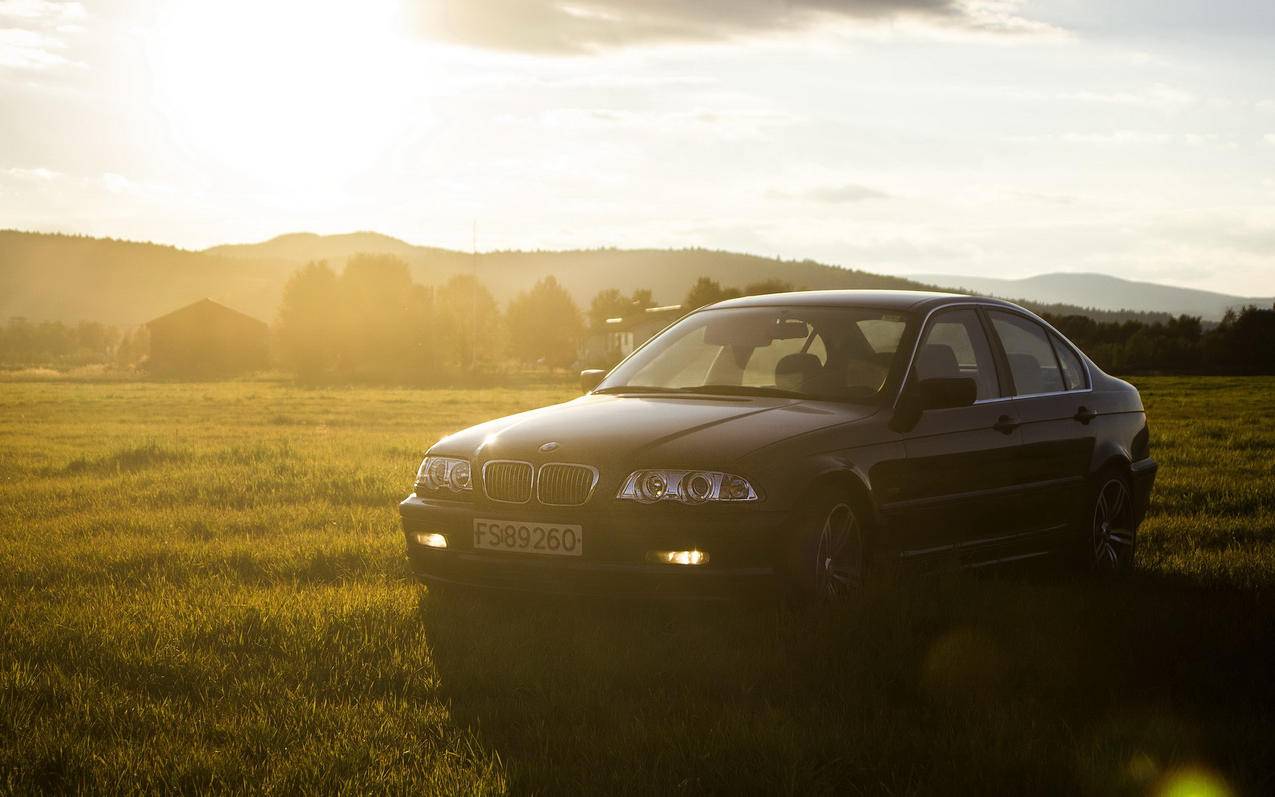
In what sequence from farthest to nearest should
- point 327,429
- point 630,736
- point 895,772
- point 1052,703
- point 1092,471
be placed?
point 327,429 → point 1092,471 → point 1052,703 → point 630,736 → point 895,772

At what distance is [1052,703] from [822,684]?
864 millimetres

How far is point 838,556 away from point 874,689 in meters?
1.24

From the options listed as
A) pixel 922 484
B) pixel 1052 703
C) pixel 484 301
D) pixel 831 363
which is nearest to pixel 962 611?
pixel 922 484

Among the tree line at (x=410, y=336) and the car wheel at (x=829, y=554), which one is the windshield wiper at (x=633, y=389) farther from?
the tree line at (x=410, y=336)

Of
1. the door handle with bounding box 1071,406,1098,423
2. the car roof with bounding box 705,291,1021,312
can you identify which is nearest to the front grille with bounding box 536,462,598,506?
the car roof with bounding box 705,291,1021,312

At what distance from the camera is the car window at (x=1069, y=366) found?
808cm

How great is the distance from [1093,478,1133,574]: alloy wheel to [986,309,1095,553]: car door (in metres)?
0.32

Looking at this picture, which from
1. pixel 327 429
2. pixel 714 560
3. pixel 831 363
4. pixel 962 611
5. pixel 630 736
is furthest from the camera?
pixel 327 429

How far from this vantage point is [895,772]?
3.95 metres

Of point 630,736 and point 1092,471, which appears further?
point 1092,471

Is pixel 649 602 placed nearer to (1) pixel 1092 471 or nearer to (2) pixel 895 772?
(2) pixel 895 772

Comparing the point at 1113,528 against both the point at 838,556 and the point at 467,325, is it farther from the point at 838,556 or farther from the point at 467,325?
the point at 467,325

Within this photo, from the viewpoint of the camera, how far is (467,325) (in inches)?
3841

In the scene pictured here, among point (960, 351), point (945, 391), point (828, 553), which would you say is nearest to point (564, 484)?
point (828, 553)
